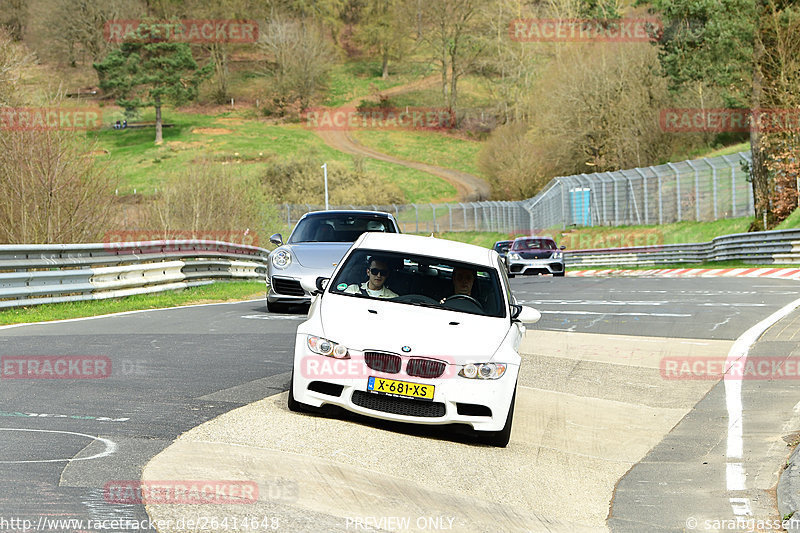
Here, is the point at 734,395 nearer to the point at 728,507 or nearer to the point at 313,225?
the point at 728,507

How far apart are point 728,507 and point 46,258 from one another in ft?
43.3

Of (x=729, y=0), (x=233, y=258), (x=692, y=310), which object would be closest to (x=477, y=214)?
(x=729, y=0)

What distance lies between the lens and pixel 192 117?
376ft

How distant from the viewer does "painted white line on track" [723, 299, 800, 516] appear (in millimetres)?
6754

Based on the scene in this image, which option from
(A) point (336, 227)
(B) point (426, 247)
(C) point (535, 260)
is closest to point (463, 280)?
(B) point (426, 247)

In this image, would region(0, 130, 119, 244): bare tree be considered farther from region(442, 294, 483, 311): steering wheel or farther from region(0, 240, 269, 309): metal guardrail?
region(442, 294, 483, 311): steering wheel

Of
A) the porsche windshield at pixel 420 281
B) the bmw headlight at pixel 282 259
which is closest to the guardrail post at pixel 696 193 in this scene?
the bmw headlight at pixel 282 259

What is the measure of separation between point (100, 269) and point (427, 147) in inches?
3742

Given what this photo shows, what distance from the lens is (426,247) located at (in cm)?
903

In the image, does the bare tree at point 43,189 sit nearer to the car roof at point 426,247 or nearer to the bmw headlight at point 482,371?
the car roof at point 426,247

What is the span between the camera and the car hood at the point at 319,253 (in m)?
15.2

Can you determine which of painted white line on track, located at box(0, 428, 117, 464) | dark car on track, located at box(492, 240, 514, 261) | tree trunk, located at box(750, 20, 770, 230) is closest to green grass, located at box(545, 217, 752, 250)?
tree trunk, located at box(750, 20, 770, 230)

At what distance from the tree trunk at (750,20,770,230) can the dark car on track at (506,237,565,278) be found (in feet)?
26.7

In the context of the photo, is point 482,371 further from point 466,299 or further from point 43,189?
point 43,189
